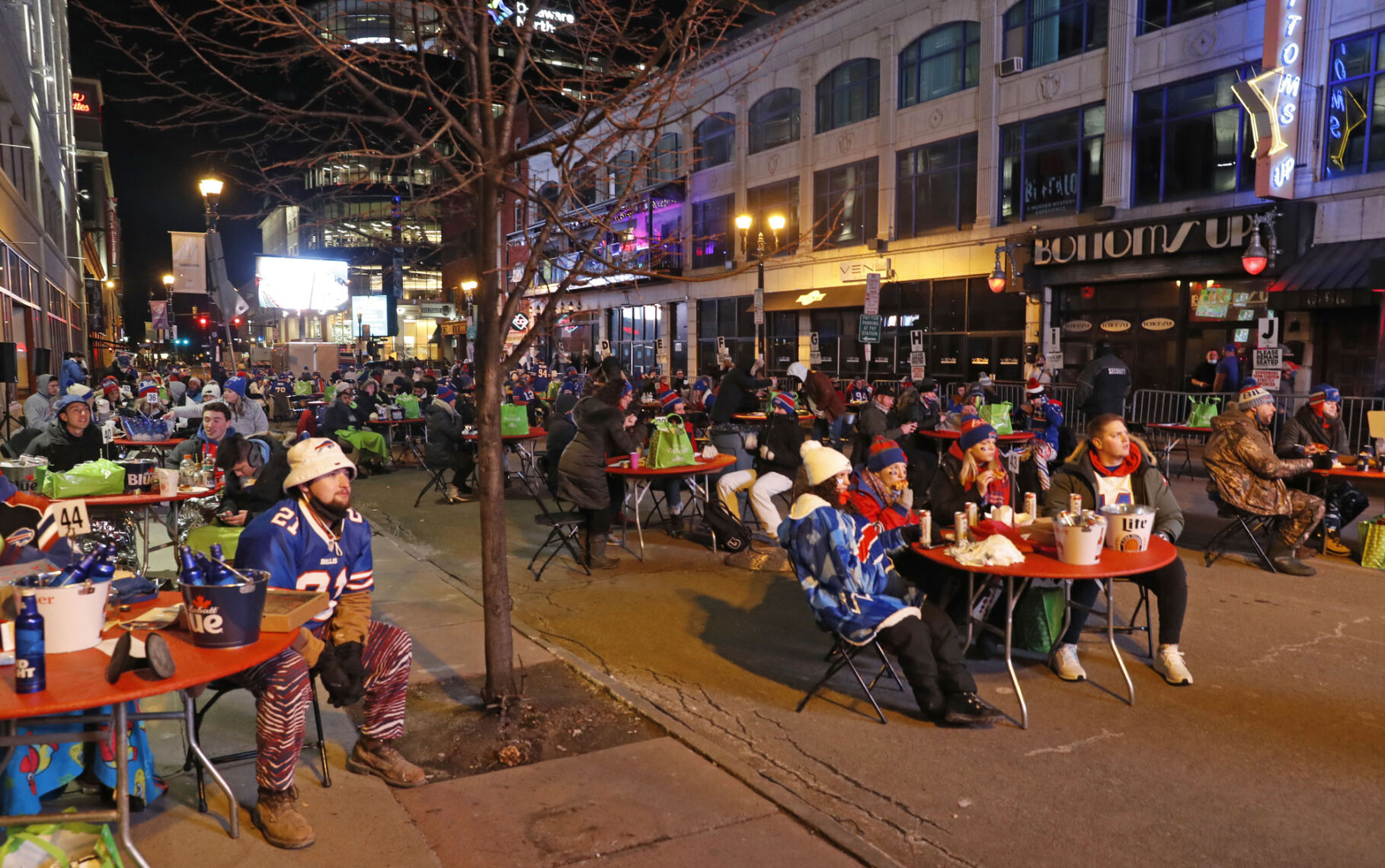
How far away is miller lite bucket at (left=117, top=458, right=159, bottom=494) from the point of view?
7816mm

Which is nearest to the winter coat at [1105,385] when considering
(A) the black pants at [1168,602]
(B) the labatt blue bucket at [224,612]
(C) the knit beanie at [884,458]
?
(A) the black pants at [1168,602]

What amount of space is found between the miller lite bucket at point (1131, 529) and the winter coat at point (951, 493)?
0.97m

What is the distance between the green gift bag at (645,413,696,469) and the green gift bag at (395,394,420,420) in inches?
355

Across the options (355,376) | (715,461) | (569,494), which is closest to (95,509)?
(569,494)

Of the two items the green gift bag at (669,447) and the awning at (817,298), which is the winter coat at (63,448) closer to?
the green gift bag at (669,447)

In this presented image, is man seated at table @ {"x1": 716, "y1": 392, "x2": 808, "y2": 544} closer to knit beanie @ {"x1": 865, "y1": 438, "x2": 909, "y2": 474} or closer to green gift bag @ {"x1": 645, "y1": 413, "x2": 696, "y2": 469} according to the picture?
green gift bag @ {"x1": 645, "y1": 413, "x2": 696, "y2": 469}

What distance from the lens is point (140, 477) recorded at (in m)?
7.84

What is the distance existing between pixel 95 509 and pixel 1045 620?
7.42 meters

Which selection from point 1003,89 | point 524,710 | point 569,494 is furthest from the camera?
point 1003,89

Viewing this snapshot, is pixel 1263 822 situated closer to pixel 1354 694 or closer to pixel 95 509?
pixel 1354 694

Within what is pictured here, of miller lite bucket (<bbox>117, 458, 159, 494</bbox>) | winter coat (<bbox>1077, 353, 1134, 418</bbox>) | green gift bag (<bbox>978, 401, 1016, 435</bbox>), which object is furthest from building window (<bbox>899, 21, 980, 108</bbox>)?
miller lite bucket (<bbox>117, 458, 159, 494</bbox>)

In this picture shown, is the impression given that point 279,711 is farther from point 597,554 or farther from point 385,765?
point 597,554

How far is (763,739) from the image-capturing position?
5.07 m

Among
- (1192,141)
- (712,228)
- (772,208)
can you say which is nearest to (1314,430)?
(1192,141)
